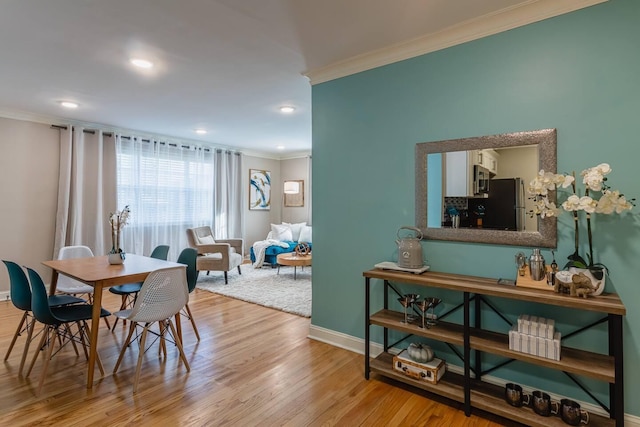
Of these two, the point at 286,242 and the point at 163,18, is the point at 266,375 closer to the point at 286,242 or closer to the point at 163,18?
the point at 163,18

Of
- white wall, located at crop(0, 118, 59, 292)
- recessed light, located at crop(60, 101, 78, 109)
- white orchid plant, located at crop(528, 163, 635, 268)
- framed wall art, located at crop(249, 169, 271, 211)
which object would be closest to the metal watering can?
white orchid plant, located at crop(528, 163, 635, 268)

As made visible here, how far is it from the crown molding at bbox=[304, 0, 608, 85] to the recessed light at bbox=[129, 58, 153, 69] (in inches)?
57.6

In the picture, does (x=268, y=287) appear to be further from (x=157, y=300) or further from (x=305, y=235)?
(x=157, y=300)

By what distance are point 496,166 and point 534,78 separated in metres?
0.57

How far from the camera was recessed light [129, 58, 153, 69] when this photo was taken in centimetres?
281

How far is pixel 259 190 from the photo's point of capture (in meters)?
7.80

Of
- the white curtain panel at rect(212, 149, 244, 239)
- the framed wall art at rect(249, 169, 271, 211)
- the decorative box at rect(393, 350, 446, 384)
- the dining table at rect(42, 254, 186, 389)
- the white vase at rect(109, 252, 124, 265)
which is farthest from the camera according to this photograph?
the framed wall art at rect(249, 169, 271, 211)

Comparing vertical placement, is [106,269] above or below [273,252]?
above

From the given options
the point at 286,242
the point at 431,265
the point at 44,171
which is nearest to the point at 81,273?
the point at 431,265

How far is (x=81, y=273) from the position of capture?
2.55m

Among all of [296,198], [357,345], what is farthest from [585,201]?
[296,198]

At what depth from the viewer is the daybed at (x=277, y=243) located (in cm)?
635

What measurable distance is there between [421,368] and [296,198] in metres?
6.09

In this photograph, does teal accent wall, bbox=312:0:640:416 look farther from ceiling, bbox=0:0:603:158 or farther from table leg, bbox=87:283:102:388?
table leg, bbox=87:283:102:388
